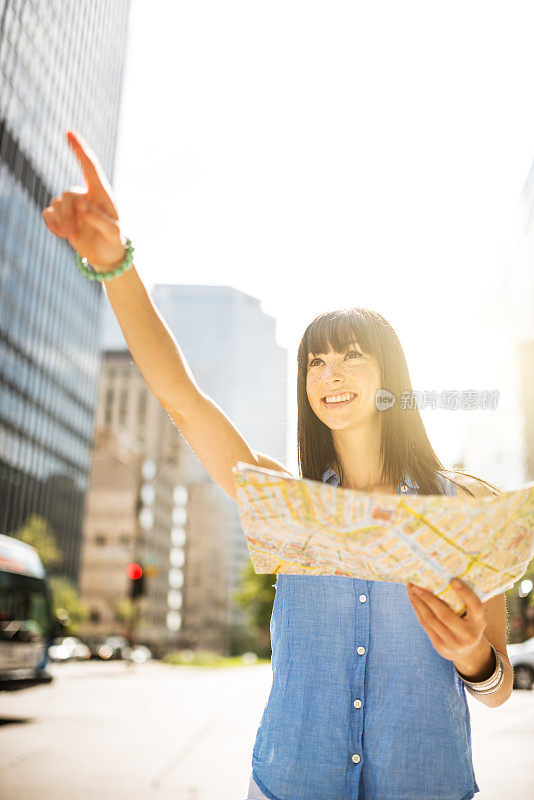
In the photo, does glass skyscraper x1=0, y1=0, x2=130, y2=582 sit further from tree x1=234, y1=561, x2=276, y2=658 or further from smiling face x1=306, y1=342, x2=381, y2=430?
smiling face x1=306, y1=342, x2=381, y2=430

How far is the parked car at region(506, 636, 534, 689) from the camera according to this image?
14938 millimetres

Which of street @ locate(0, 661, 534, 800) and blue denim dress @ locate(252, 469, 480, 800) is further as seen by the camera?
street @ locate(0, 661, 534, 800)

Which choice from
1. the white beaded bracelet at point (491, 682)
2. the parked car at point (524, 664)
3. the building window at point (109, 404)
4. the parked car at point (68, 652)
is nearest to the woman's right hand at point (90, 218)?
the white beaded bracelet at point (491, 682)

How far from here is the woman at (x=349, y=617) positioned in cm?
127

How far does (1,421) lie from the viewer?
169 ft

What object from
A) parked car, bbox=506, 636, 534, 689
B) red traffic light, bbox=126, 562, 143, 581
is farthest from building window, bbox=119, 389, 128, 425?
parked car, bbox=506, 636, 534, 689

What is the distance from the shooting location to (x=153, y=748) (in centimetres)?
766

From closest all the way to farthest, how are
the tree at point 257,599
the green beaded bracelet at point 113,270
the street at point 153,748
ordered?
the green beaded bracelet at point 113,270, the street at point 153,748, the tree at point 257,599

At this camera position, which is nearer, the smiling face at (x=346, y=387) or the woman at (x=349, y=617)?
the woman at (x=349, y=617)

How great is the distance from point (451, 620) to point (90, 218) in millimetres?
938

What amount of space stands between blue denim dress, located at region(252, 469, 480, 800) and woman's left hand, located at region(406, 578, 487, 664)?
17 cm

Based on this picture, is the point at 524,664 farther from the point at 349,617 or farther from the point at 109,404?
the point at 109,404

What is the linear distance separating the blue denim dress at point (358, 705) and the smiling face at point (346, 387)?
0.33 m

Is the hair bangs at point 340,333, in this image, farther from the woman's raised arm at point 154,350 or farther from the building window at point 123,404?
the building window at point 123,404
